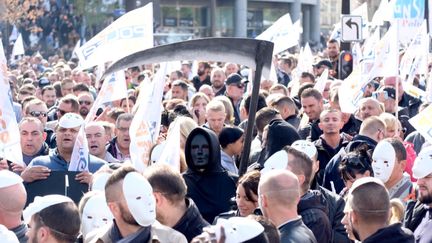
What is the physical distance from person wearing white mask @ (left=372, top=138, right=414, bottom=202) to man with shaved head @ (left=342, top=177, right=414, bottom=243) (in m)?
2.24

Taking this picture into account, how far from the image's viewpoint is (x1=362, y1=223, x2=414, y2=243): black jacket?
592cm

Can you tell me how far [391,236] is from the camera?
596cm

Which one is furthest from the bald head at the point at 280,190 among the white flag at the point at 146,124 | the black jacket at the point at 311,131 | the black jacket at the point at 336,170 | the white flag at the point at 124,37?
the white flag at the point at 124,37

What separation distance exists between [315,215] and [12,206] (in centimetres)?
192

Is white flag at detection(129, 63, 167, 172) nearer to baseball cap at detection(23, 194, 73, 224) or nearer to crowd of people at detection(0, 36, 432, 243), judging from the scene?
crowd of people at detection(0, 36, 432, 243)

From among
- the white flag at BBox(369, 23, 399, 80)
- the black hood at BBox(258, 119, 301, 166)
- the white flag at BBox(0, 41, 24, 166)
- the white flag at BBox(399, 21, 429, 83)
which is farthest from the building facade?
the black hood at BBox(258, 119, 301, 166)

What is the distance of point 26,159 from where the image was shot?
10.7 meters

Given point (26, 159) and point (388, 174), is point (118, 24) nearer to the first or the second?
point (26, 159)

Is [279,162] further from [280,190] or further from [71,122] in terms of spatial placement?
[71,122]

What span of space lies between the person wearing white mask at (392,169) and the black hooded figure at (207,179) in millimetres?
1303

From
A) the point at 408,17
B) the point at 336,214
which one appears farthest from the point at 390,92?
the point at 336,214

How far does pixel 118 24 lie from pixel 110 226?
318 inches

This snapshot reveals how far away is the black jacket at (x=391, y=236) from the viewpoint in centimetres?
592

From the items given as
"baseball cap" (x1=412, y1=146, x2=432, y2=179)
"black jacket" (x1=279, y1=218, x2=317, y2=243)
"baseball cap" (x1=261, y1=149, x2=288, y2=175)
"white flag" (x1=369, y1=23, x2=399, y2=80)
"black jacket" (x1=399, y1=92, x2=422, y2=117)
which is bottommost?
"black jacket" (x1=399, y1=92, x2=422, y2=117)
